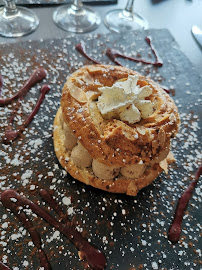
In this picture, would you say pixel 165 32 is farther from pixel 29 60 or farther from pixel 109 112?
pixel 109 112

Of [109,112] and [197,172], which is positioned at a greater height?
[109,112]

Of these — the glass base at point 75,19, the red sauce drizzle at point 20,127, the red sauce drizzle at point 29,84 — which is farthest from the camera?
the glass base at point 75,19

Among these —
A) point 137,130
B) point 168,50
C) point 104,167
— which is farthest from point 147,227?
point 168,50

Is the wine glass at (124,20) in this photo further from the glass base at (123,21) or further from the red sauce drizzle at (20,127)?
the red sauce drizzle at (20,127)

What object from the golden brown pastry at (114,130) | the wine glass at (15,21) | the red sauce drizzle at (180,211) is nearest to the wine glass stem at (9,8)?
the wine glass at (15,21)

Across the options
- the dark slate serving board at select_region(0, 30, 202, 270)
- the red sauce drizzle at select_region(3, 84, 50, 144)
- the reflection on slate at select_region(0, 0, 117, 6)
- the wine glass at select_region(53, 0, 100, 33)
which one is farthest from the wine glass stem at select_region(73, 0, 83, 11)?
the red sauce drizzle at select_region(3, 84, 50, 144)

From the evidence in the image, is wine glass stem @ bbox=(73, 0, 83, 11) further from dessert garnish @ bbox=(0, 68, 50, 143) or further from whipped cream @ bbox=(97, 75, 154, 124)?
whipped cream @ bbox=(97, 75, 154, 124)

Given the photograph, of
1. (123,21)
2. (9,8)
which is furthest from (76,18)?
(9,8)
